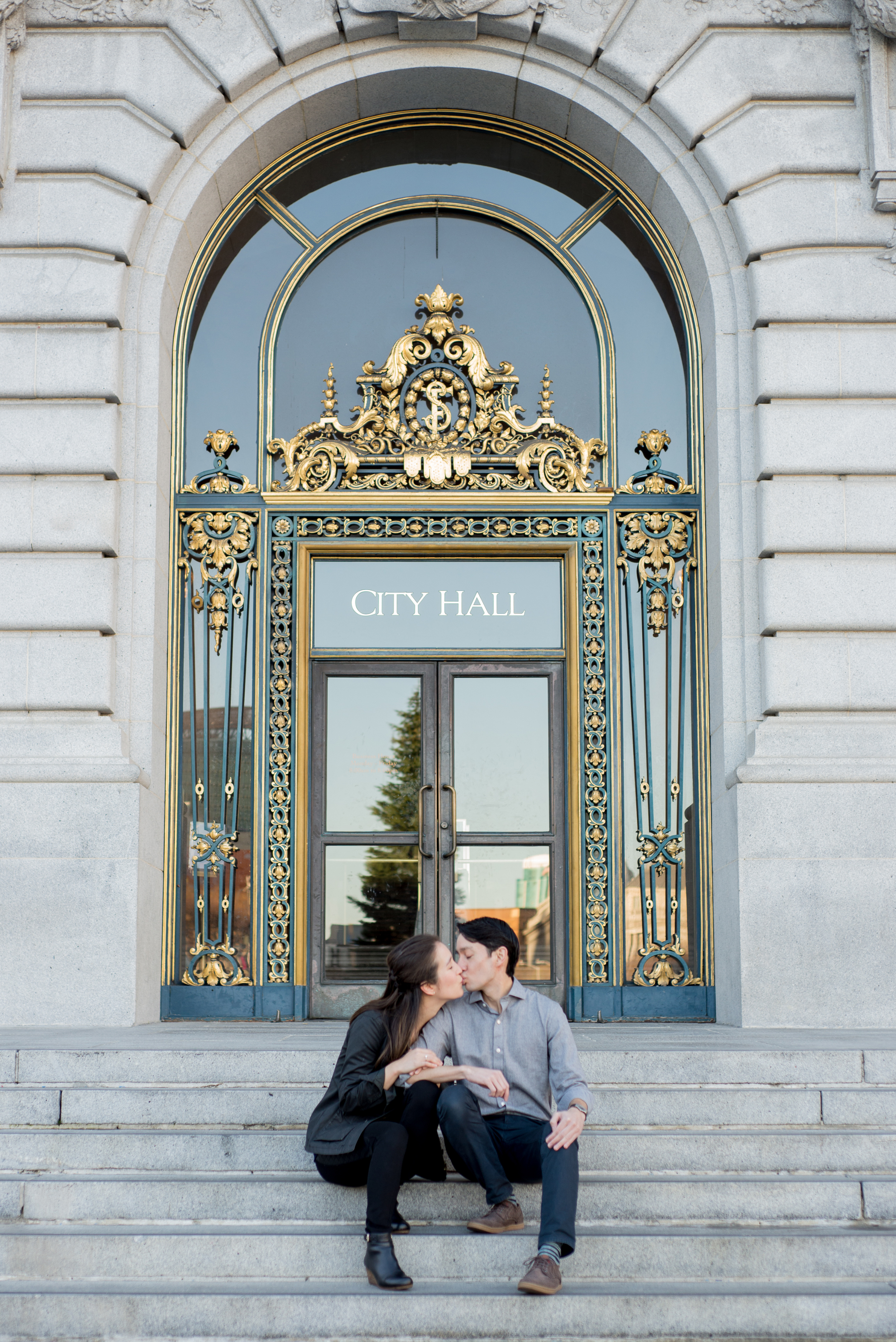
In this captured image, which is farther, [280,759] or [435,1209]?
[280,759]

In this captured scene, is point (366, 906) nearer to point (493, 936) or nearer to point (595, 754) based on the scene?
point (595, 754)

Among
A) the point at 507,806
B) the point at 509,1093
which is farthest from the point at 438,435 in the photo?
the point at 509,1093

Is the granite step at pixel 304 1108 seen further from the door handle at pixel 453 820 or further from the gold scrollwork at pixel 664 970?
the door handle at pixel 453 820

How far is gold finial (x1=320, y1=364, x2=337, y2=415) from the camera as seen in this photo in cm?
1091

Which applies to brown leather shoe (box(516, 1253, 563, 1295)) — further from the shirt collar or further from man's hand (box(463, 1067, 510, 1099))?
the shirt collar

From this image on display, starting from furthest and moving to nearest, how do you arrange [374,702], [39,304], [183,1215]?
[374,702]
[39,304]
[183,1215]

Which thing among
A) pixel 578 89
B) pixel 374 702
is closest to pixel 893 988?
pixel 374 702

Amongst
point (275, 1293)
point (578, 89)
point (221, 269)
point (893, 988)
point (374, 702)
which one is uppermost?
point (578, 89)

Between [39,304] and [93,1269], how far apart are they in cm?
719

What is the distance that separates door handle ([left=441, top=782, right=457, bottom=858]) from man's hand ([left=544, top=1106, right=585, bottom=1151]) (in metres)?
4.89

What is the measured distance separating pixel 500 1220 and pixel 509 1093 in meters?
0.59

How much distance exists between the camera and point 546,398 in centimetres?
1092

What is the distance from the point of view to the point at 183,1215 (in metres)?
5.95

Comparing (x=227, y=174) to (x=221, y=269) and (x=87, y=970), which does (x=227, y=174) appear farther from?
(x=87, y=970)
